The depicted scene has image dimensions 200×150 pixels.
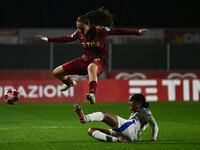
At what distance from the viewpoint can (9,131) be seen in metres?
9.79

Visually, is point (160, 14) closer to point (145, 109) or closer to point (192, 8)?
point (192, 8)

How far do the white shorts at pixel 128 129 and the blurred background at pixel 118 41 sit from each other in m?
10.7

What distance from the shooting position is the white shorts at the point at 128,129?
7.56m

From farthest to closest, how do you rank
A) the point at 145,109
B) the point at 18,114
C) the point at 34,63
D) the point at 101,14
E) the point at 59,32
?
the point at 59,32
the point at 34,63
the point at 18,114
the point at 101,14
the point at 145,109

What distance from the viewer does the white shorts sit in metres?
7.56

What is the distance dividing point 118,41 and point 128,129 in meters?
22.7

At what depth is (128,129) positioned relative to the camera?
7566mm

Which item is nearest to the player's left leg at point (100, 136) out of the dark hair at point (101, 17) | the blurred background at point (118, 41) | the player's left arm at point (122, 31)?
the player's left arm at point (122, 31)

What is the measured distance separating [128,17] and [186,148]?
29.3 metres

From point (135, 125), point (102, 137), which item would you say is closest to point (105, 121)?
point (102, 137)

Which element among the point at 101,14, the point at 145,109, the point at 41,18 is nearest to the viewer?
the point at 145,109

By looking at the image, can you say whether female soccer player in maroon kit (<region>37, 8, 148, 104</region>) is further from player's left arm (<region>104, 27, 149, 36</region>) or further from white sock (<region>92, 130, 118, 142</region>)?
white sock (<region>92, 130, 118, 142</region>)

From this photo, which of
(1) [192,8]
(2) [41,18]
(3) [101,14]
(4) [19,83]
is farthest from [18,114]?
(1) [192,8]

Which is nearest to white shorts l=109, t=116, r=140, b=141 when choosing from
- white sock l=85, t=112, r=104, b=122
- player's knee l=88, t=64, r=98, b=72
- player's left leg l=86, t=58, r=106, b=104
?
white sock l=85, t=112, r=104, b=122
